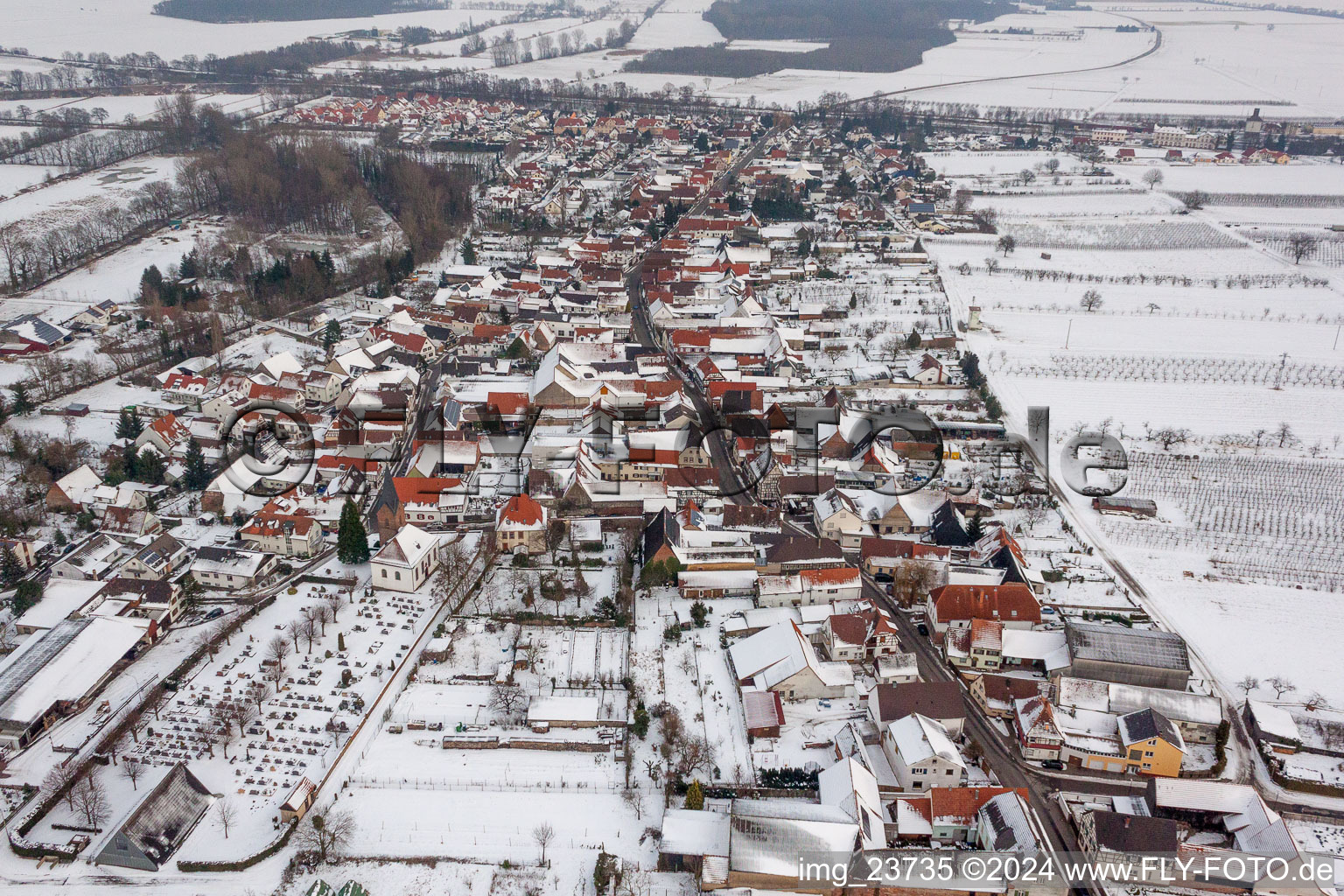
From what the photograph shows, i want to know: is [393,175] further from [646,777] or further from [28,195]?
[646,777]


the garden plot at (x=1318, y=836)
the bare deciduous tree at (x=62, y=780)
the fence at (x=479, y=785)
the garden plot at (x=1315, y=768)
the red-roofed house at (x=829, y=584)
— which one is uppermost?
the red-roofed house at (x=829, y=584)

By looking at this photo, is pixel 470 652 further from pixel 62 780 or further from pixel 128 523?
pixel 128 523

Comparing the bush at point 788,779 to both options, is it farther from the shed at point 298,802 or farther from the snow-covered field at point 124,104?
the snow-covered field at point 124,104

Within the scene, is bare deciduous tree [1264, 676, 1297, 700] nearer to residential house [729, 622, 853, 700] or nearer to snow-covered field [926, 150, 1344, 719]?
snow-covered field [926, 150, 1344, 719]

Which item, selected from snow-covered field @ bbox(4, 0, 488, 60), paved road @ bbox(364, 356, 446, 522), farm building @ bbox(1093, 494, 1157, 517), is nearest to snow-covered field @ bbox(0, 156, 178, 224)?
paved road @ bbox(364, 356, 446, 522)

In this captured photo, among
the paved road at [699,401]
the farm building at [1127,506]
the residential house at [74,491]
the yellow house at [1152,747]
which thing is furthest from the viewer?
the paved road at [699,401]

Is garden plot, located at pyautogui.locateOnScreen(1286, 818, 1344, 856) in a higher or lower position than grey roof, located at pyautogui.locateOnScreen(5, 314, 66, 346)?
lower

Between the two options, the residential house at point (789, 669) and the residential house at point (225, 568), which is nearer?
the residential house at point (789, 669)

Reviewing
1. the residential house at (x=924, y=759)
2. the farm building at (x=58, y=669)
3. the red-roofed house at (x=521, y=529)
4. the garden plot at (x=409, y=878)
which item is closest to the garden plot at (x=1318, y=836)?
the residential house at (x=924, y=759)
